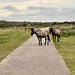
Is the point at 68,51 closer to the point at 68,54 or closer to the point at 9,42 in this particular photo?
the point at 68,54

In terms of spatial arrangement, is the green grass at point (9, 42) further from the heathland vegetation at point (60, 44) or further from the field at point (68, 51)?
the field at point (68, 51)

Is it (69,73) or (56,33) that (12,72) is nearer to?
(69,73)

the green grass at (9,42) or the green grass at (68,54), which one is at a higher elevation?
the green grass at (68,54)

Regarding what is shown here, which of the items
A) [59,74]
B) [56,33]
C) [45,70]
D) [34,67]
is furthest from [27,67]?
[56,33]

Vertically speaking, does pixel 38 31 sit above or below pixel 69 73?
below

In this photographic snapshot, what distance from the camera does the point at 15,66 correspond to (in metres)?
11.7

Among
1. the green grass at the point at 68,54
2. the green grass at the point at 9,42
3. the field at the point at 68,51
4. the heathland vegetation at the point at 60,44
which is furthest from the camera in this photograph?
the green grass at the point at 9,42

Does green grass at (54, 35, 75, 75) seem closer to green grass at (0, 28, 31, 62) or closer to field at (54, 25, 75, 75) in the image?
field at (54, 25, 75, 75)

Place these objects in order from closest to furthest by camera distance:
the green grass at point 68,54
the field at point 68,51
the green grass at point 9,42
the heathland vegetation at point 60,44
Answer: the green grass at point 68,54 → the field at point 68,51 → the heathland vegetation at point 60,44 → the green grass at point 9,42

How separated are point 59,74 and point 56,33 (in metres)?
19.4

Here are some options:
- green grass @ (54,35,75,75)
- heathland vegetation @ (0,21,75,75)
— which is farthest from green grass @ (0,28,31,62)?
green grass @ (54,35,75,75)

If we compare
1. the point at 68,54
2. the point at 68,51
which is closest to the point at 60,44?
the point at 68,51

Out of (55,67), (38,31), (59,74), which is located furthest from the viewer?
(38,31)

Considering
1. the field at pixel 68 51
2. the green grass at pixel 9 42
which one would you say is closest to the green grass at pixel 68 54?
the field at pixel 68 51
